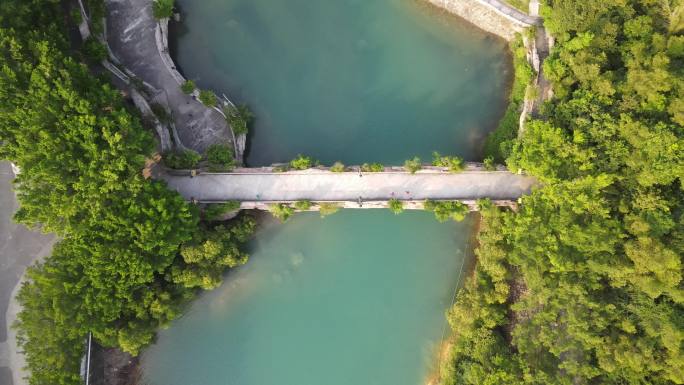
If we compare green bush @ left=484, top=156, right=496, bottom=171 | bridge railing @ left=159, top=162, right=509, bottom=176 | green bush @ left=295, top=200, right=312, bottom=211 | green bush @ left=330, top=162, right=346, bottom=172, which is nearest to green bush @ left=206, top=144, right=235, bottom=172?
bridge railing @ left=159, top=162, right=509, bottom=176

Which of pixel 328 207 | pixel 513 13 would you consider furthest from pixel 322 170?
pixel 513 13

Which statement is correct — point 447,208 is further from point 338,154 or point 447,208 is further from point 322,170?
point 338,154

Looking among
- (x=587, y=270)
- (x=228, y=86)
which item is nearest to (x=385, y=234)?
(x=587, y=270)

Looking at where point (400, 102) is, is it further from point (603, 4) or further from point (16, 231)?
point (16, 231)

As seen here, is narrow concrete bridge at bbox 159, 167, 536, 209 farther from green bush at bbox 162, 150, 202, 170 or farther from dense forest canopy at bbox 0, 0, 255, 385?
dense forest canopy at bbox 0, 0, 255, 385

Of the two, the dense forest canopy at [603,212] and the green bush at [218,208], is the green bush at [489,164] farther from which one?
the green bush at [218,208]
